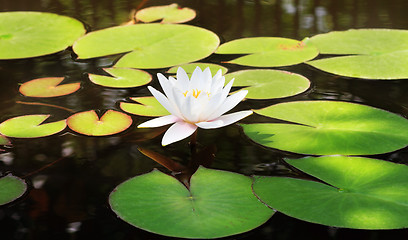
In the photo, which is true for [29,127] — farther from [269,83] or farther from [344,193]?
[344,193]

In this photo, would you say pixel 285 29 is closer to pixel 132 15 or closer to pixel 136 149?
pixel 132 15

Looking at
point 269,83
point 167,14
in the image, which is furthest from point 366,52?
point 167,14

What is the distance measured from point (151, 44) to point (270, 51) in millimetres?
473

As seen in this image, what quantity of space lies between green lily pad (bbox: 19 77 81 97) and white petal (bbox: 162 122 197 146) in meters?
0.55

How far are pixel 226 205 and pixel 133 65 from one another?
95 centimetres

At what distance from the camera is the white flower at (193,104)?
1258 millimetres

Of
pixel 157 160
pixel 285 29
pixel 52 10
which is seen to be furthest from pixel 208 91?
pixel 52 10

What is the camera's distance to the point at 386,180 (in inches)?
46.4

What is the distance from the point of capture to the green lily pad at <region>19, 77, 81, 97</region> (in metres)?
1.70

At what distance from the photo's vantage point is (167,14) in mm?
2494

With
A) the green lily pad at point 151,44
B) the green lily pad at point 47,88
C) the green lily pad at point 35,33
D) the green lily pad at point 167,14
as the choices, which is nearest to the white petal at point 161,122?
the green lily pad at point 47,88

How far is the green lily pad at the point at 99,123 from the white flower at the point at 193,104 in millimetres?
185

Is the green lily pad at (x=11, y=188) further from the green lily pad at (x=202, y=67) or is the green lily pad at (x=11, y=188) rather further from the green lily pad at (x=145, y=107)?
the green lily pad at (x=202, y=67)

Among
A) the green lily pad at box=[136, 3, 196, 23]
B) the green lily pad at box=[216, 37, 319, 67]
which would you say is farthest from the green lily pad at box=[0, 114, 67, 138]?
the green lily pad at box=[136, 3, 196, 23]
